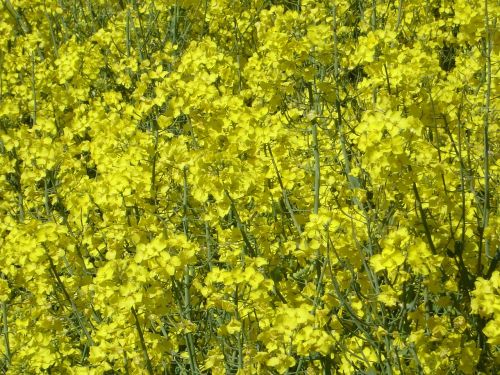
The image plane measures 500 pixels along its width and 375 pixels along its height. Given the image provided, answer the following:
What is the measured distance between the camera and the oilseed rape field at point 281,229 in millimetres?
2822

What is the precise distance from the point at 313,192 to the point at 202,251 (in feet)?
1.90

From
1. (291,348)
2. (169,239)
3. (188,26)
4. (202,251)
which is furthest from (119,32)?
(291,348)

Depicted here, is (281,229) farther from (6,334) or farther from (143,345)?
(6,334)

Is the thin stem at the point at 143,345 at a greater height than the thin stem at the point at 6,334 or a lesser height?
greater

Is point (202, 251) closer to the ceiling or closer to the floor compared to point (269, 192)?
closer to the floor

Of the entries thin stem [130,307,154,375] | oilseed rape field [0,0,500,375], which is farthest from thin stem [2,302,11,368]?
thin stem [130,307,154,375]

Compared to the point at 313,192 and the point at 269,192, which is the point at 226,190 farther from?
the point at 313,192

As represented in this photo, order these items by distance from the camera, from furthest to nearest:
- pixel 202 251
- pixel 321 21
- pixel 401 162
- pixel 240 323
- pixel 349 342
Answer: pixel 321 21, pixel 202 251, pixel 349 342, pixel 240 323, pixel 401 162

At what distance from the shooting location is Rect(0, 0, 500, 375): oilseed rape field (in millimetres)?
2822

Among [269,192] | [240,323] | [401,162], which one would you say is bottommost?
[240,323]

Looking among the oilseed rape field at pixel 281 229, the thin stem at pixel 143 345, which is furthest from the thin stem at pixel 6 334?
the thin stem at pixel 143 345

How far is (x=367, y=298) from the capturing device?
2957mm

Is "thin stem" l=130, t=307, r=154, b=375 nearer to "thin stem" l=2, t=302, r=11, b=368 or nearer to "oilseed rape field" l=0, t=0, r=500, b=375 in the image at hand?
"oilseed rape field" l=0, t=0, r=500, b=375

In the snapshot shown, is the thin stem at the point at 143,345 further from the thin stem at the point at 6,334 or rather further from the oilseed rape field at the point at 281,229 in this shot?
the thin stem at the point at 6,334
